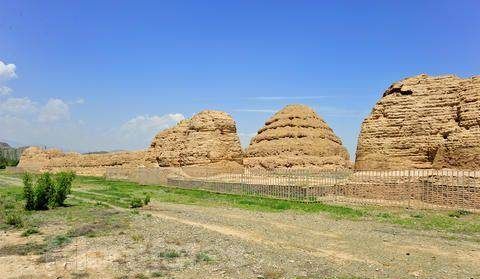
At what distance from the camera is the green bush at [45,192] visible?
67.1 ft

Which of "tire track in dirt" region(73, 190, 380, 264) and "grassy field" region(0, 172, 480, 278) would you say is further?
"tire track in dirt" region(73, 190, 380, 264)

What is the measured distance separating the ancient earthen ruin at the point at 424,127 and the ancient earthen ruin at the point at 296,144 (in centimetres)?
1801

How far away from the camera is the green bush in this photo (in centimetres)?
→ 2044

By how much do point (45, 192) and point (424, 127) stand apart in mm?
21883

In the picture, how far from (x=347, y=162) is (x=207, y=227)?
39.6 m

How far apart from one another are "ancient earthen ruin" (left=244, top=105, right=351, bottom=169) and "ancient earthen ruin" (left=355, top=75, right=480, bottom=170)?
1801 centimetres

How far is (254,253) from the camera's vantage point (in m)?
11.3

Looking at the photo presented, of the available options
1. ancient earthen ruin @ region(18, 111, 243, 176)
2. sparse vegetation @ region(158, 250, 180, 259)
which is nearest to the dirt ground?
sparse vegetation @ region(158, 250, 180, 259)

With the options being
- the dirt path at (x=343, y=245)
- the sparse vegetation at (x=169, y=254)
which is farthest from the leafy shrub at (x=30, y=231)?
the sparse vegetation at (x=169, y=254)

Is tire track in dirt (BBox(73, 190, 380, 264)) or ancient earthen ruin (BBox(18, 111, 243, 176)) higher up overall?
ancient earthen ruin (BBox(18, 111, 243, 176))

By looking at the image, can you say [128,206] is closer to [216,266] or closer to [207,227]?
[207,227]

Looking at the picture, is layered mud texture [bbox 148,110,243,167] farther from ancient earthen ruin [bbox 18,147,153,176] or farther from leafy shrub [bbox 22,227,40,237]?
leafy shrub [bbox 22,227,40,237]

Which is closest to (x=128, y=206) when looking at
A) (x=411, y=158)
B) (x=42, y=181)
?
(x=42, y=181)

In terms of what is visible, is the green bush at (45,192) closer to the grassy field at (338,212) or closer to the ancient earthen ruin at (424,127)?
the grassy field at (338,212)
